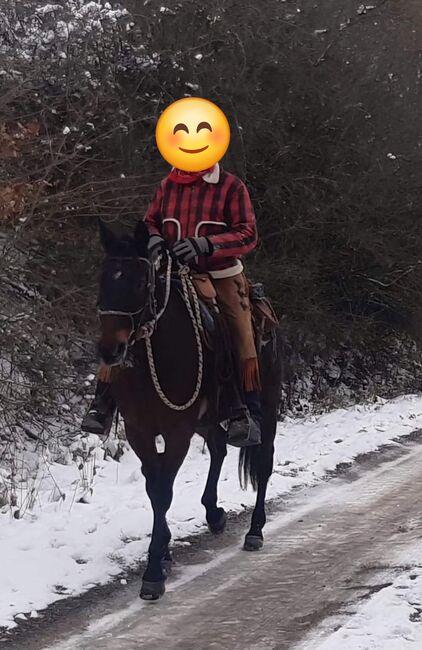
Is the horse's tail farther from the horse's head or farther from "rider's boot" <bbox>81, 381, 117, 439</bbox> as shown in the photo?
the horse's head

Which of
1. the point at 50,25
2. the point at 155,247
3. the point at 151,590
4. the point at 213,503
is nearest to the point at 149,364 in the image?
the point at 155,247

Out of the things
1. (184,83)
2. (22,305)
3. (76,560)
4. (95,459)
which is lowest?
(76,560)

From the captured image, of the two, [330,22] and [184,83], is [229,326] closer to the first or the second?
[184,83]

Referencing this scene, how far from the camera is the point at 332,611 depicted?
14.8 ft

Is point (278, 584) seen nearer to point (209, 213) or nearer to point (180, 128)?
point (209, 213)

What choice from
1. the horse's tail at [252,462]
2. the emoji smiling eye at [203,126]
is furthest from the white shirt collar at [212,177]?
the horse's tail at [252,462]

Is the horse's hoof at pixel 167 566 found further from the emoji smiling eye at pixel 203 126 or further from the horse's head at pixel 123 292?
the emoji smiling eye at pixel 203 126

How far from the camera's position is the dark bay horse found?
14.5 ft

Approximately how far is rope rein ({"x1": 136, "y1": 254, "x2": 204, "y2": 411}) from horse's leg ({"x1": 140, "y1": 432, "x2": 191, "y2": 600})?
0.25 meters

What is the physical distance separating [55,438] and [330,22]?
318 inches

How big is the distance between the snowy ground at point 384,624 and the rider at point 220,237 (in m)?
1.39

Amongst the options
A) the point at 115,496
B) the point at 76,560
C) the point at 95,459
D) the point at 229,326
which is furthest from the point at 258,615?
the point at 95,459

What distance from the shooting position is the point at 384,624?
421 centimetres

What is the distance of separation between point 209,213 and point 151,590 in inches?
99.8
